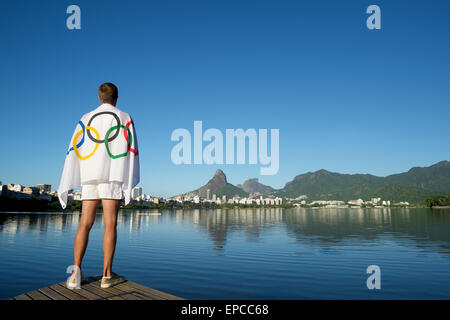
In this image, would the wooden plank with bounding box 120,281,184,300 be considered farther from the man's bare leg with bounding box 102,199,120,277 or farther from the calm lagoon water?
the calm lagoon water

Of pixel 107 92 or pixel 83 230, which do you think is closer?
pixel 83 230

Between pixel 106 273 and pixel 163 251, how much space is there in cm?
2145

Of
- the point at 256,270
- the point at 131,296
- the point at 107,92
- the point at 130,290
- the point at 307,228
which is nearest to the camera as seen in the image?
the point at 131,296

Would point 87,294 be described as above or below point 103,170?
below

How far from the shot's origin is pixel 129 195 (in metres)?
5.36

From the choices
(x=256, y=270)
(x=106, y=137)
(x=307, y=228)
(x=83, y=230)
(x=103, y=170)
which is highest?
(x=106, y=137)

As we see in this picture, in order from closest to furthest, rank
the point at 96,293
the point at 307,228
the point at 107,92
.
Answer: the point at 96,293 → the point at 107,92 → the point at 307,228

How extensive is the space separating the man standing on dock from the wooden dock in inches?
6.9

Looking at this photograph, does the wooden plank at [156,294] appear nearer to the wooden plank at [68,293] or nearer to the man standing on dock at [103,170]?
the man standing on dock at [103,170]

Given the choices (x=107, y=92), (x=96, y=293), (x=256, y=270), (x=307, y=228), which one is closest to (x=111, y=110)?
(x=107, y=92)

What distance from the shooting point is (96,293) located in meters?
5.00

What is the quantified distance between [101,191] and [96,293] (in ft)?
5.82

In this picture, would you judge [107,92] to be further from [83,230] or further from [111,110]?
[83,230]
